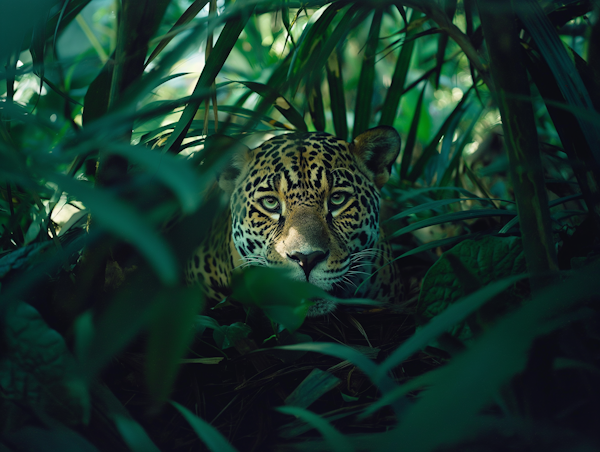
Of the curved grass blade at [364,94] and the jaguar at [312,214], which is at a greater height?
the curved grass blade at [364,94]

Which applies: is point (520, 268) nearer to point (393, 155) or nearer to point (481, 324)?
point (481, 324)

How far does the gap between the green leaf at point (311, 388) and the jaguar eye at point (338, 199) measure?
0.76 m

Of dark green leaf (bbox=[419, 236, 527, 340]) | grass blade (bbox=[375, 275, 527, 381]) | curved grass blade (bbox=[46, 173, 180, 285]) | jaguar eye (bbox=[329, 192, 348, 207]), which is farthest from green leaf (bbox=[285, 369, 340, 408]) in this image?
jaguar eye (bbox=[329, 192, 348, 207])

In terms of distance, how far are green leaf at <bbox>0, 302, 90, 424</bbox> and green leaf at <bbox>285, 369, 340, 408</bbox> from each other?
478 mm

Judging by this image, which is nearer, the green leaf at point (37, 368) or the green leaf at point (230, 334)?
the green leaf at point (37, 368)

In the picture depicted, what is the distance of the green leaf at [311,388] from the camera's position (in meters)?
1.01

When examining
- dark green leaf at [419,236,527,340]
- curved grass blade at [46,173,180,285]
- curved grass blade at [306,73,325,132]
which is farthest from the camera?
curved grass blade at [306,73,325,132]

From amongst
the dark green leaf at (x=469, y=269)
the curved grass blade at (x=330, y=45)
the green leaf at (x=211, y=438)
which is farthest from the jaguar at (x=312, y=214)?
the green leaf at (x=211, y=438)

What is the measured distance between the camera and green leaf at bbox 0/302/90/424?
2.81 ft

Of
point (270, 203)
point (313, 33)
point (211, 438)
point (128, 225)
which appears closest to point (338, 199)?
point (270, 203)

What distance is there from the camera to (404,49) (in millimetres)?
2125

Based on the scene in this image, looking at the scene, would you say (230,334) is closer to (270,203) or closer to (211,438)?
(211,438)

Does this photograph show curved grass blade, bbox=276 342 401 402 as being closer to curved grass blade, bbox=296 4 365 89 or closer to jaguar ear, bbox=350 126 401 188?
curved grass blade, bbox=296 4 365 89

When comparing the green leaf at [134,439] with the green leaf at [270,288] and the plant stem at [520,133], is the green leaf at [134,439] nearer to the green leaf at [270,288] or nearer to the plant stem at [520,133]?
the green leaf at [270,288]
